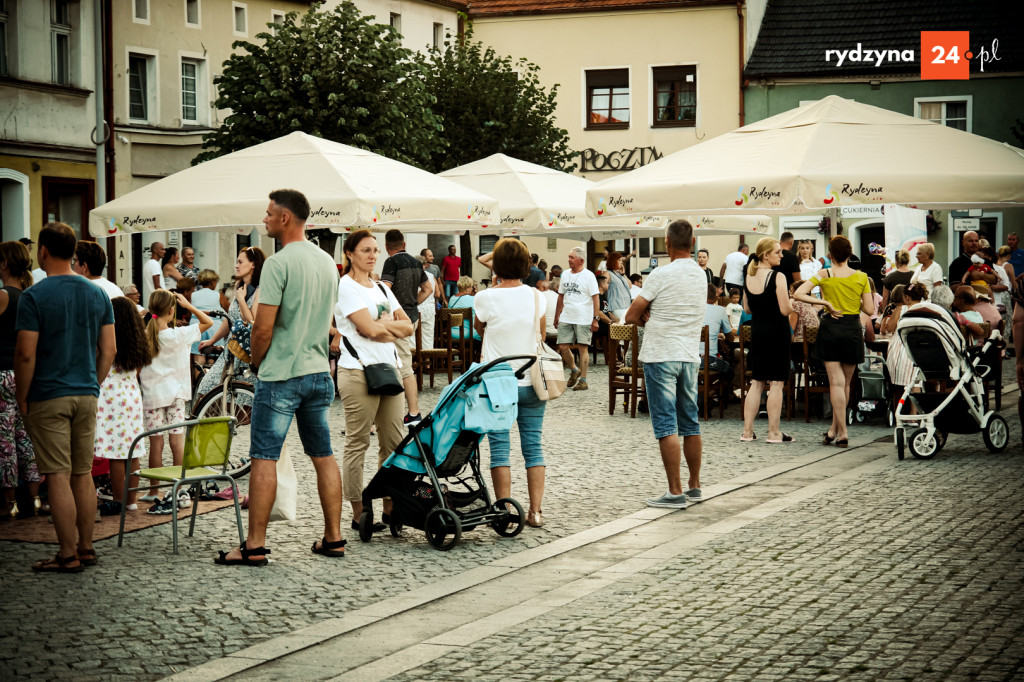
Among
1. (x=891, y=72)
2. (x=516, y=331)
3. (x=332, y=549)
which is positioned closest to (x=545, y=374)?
(x=516, y=331)

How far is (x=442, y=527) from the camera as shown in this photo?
805 cm

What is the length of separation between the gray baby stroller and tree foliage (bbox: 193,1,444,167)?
1527cm

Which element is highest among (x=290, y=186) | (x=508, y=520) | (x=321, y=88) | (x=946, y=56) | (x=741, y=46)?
(x=741, y=46)

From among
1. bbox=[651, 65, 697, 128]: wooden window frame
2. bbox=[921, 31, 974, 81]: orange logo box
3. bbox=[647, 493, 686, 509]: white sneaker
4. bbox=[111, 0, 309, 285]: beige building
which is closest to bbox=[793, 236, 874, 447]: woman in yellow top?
bbox=[647, 493, 686, 509]: white sneaker

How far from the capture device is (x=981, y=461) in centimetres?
1148

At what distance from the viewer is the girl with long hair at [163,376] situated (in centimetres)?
975

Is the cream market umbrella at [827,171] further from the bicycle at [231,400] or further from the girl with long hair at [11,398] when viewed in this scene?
the girl with long hair at [11,398]

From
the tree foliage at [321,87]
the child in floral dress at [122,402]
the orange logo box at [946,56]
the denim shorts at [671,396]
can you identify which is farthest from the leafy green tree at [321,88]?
the orange logo box at [946,56]

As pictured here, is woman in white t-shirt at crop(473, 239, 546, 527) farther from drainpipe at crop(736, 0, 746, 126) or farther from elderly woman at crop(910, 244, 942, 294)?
drainpipe at crop(736, 0, 746, 126)

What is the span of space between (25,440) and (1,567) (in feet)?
→ 5.88

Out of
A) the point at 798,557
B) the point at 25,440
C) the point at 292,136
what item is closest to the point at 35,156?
the point at 292,136

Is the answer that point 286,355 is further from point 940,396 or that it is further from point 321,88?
point 321,88

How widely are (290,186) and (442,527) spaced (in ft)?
20.9

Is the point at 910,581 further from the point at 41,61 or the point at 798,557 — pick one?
the point at 41,61
